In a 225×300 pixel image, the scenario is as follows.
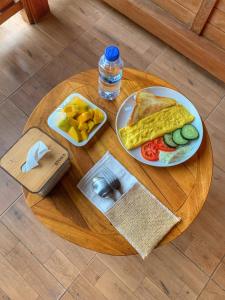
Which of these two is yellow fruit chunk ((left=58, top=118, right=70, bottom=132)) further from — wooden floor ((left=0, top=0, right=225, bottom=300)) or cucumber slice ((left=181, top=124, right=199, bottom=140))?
wooden floor ((left=0, top=0, right=225, bottom=300))

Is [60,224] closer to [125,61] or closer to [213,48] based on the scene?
[125,61]

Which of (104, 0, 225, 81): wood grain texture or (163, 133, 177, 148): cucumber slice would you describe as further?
(104, 0, 225, 81): wood grain texture

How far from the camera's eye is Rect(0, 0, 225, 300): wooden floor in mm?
1232

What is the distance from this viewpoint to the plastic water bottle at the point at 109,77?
3.11ft

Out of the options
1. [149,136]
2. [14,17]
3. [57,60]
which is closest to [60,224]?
[149,136]

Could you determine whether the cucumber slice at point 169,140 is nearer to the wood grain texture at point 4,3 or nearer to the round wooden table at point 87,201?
the round wooden table at point 87,201

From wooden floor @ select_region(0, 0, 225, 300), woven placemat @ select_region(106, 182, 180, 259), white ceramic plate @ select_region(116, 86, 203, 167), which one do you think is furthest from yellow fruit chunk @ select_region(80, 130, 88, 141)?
wooden floor @ select_region(0, 0, 225, 300)

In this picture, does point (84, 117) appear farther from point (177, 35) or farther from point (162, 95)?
point (177, 35)

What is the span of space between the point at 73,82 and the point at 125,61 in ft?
2.28

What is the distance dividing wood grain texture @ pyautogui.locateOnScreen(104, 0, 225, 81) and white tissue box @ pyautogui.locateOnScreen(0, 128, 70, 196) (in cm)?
109

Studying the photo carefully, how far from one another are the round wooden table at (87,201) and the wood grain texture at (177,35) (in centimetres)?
72

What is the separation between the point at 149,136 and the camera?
98 centimetres

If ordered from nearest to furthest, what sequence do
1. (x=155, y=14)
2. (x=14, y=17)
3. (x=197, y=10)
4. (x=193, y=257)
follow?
1. (x=193, y=257)
2. (x=197, y=10)
3. (x=155, y=14)
4. (x=14, y=17)

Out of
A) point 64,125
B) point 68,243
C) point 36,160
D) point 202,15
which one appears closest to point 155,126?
point 64,125
